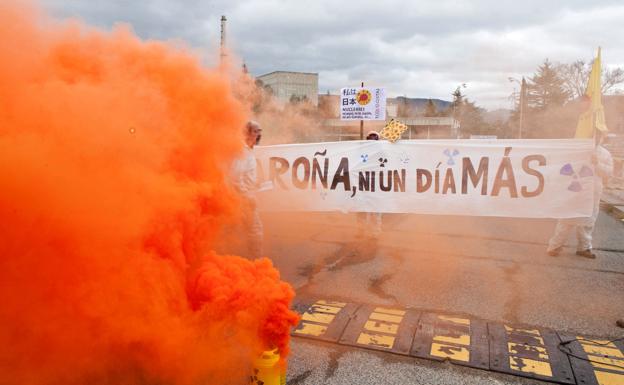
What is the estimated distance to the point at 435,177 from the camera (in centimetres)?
684

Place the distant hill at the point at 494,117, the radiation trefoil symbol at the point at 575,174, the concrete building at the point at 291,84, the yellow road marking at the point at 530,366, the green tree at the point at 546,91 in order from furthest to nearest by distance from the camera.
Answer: the distant hill at the point at 494,117 → the green tree at the point at 546,91 → the concrete building at the point at 291,84 → the radiation trefoil symbol at the point at 575,174 → the yellow road marking at the point at 530,366

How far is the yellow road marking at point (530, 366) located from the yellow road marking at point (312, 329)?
59.8 inches

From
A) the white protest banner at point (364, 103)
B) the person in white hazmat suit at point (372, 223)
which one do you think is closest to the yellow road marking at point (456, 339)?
the person in white hazmat suit at point (372, 223)

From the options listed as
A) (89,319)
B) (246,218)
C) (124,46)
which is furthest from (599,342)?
(124,46)

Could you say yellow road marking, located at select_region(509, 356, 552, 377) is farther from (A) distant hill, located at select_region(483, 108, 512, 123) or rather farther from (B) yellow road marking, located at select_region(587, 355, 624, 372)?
(A) distant hill, located at select_region(483, 108, 512, 123)

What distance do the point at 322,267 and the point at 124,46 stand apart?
3.92 metres

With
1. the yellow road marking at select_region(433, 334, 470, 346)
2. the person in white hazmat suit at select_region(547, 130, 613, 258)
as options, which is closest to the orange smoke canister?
the yellow road marking at select_region(433, 334, 470, 346)

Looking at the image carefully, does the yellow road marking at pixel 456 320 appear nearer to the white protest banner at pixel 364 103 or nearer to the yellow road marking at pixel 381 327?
the yellow road marking at pixel 381 327

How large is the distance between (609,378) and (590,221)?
3.61 meters

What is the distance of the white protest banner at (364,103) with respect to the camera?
12.3 metres

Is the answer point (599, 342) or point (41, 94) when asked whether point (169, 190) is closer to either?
point (41, 94)

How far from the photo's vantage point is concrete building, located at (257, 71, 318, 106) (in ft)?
26.2

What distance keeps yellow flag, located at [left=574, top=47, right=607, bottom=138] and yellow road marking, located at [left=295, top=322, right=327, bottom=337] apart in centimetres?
474

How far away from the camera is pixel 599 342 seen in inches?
151
